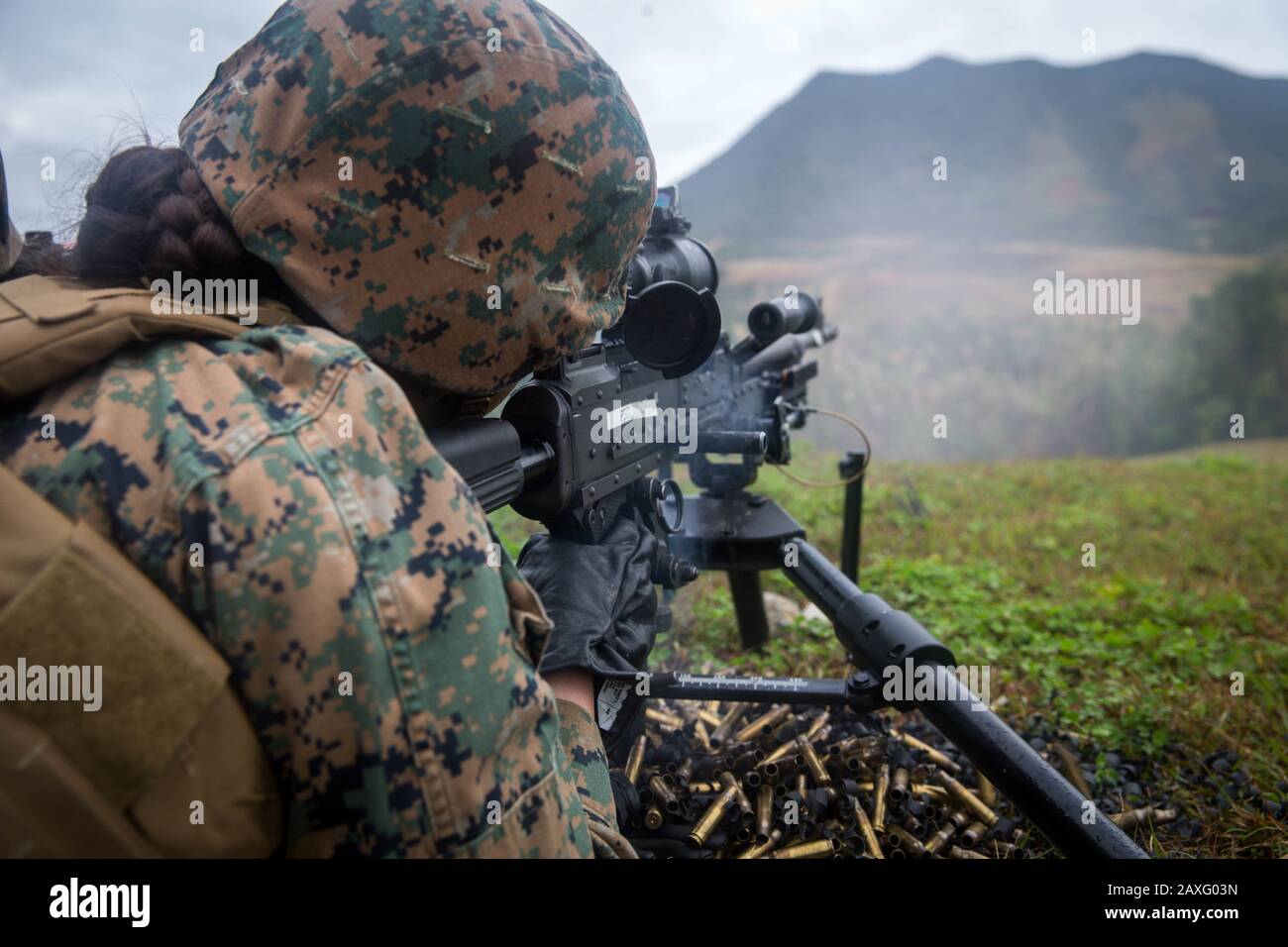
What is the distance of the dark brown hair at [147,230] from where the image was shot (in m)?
1.27

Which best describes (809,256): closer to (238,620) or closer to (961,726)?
(961,726)

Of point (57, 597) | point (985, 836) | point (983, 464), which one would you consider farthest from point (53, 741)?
point (983, 464)

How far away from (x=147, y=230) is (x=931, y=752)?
2921mm

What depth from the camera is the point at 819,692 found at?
8.74 feet

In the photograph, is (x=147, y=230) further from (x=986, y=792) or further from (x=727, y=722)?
(x=986, y=792)

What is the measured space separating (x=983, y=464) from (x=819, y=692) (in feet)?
23.8

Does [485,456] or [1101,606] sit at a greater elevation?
[485,456]

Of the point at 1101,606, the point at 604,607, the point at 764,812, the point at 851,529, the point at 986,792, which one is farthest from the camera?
the point at 1101,606

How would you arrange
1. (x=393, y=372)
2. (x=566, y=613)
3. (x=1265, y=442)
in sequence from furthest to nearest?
(x=1265, y=442) < (x=566, y=613) < (x=393, y=372)

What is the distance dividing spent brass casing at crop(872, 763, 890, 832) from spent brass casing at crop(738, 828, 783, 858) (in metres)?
0.33

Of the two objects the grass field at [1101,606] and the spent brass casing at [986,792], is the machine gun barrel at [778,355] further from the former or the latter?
the spent brass casing at [986,792]

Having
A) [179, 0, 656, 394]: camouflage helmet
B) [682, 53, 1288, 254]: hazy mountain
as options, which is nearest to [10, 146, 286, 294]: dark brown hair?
[179, 0, 656, 394]: camouflage helmet

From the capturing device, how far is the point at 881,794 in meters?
2.68

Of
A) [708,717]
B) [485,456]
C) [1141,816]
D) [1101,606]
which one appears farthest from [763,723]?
[1101,606]
